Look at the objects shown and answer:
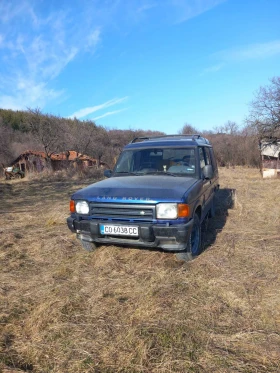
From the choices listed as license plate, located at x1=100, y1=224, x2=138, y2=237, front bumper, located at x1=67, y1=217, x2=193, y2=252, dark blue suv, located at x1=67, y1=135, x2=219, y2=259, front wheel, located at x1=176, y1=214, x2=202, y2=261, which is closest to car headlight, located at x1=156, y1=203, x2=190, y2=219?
dark blue suv, located at x1=67, y1=135, x2=219, y2=259

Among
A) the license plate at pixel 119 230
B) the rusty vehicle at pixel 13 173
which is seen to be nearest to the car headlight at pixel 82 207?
the license plate at pixel 119 230

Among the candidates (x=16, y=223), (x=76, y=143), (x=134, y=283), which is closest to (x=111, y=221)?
(x=134, y=283)

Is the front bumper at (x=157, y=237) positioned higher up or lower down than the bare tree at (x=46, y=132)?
lower down

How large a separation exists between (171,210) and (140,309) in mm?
1281

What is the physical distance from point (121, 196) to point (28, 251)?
2.42 meters

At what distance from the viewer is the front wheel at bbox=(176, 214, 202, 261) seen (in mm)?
3916

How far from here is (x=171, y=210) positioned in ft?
11.5

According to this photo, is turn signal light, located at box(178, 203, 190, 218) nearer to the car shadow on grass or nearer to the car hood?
the car hood

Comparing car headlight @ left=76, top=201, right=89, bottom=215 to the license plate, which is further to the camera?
car headlight @ left=76, top=201, right=89, bottom=215

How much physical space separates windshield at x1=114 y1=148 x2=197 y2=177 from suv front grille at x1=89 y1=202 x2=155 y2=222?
1.21m

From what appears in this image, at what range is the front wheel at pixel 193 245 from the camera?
Answer: 392cm

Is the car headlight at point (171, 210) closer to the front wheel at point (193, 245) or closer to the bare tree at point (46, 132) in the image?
the front wheel at point (193, 245)

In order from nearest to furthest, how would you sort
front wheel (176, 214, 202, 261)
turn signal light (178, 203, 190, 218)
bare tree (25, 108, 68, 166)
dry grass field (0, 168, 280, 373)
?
dry grass field (0, 168, 280, 373) < turn signal light (178, 203, 190, 218) < front wheel (176, 214, 202, 261) < bare tree (25, 108, 68, 166)

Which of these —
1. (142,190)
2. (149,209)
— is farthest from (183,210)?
(142,190)
